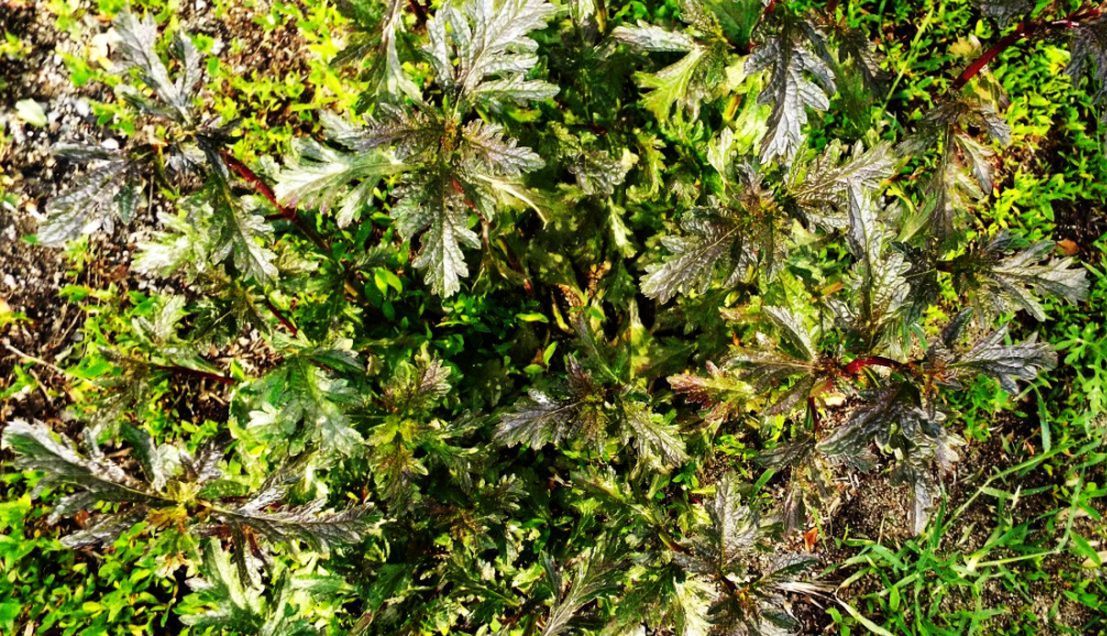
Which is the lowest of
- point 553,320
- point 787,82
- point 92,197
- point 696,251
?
point 553,320

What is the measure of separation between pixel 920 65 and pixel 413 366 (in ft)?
8.77

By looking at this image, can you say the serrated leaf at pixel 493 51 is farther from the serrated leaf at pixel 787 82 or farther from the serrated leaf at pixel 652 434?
→ the serrated leaf at pixel 652 434

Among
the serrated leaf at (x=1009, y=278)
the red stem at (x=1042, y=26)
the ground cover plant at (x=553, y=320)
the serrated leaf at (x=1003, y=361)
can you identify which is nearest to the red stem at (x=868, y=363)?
the ground cover plant at (x=553, y=320)

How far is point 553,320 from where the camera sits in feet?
10.2

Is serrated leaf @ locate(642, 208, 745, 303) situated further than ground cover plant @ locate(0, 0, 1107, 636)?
Yes

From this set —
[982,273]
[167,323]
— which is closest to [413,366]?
[167,323]

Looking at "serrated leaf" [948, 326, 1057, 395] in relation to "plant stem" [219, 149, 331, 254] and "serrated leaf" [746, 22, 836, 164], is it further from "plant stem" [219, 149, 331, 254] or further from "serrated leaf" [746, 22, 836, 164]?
"plant stem" [219, 149, 331, 254]

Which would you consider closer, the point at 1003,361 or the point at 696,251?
the point at 1003,361

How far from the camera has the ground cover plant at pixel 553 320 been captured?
6.42 ft

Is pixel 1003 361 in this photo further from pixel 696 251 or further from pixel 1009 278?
pixel 696 251

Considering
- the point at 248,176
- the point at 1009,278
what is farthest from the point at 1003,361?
the point at 248,176

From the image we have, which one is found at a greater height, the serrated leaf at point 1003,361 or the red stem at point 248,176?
the red stem at point 248,176

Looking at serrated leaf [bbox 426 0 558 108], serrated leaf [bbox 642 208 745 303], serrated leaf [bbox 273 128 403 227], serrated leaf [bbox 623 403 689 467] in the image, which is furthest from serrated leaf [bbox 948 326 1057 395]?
serrated leaf [bbox 273 128 403 227]

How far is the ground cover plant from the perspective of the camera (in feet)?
6.42
